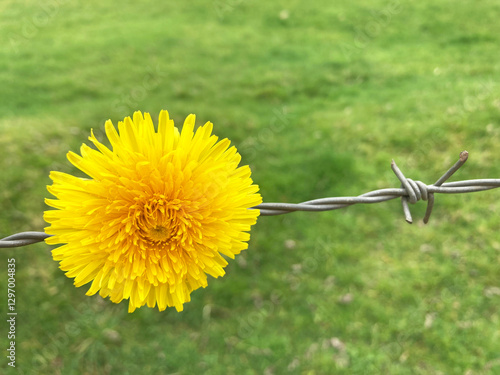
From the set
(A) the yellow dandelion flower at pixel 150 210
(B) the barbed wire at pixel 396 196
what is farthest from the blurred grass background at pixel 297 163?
(A) the yellow dandelion flower at pixel 150 210

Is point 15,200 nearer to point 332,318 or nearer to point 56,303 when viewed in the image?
point 56,303

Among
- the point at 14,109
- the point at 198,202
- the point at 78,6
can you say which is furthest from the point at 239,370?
the point at 78,6

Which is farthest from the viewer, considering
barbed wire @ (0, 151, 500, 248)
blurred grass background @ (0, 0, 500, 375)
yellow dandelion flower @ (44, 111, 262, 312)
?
blurred grass background @ (0, 0, 500, 375)

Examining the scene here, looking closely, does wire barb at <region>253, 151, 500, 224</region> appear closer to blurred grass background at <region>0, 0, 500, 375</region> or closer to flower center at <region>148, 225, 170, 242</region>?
flower center at <region>148, 225, 170, 242</region>

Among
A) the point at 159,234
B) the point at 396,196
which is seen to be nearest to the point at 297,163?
the point at 396,196

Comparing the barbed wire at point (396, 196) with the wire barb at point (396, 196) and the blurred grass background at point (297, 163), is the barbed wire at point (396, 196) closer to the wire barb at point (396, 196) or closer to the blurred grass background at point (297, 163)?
the wire barb at point (396, 196)

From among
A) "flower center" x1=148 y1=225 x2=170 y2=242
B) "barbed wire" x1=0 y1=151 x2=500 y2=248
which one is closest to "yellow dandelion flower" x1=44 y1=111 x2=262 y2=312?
"flower center" x1=148 y1=225 x2=170 y2=242

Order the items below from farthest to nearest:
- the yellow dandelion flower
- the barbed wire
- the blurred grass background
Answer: the blurred grass background, the barbed wire, the yellow dandelion flower
